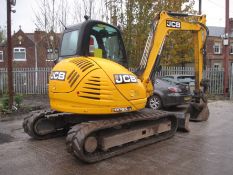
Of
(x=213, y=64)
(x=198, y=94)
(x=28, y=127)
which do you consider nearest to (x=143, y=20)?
(x=198, y=94)

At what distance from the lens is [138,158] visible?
611 cm

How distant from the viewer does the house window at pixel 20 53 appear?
3681 cm

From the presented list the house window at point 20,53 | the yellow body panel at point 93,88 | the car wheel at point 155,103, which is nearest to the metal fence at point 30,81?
the car wheel at point 155,103

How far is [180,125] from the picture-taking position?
8273 millimetres

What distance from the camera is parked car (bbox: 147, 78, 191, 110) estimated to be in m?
12.0

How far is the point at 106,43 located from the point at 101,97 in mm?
1533

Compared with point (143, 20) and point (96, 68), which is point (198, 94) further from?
point (143, 20)

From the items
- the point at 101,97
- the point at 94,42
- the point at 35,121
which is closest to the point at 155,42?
the point at 94,42

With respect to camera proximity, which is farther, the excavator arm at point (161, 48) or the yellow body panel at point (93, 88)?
the excavator arm at point (161, 48)

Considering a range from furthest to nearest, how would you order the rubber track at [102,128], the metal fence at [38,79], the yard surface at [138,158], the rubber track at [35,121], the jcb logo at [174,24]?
the metal fence at [38,79] < the jcb logo at [174,24] < the rubber track at [35,121] < the rubber track at [102,128] < the yard surface at [138,158]

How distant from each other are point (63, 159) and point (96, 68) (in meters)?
1.82

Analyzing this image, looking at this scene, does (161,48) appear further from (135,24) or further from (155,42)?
(135,24)

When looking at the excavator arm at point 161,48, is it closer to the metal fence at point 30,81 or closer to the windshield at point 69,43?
the windshield at point 69,43

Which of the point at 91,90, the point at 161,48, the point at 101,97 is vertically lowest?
the point at 101,97
